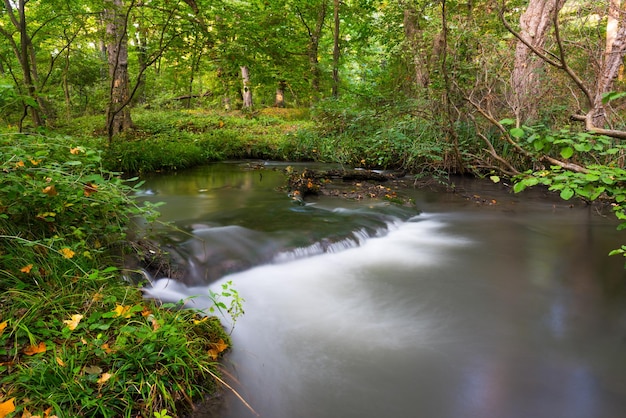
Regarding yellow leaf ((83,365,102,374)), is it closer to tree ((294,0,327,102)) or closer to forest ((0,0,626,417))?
forest ((0,0,626,417))

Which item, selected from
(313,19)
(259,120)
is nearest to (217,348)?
(259,120)

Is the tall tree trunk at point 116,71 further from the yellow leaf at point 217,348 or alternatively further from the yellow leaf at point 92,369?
the yellow leaf at point 92,369

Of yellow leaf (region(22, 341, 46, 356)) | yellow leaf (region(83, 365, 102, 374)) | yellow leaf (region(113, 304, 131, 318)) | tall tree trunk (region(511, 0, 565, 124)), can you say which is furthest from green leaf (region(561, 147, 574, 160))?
tall tree trunk (region(511, 0, 565, 124))

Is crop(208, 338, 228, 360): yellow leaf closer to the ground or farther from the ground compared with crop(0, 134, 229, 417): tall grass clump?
closer to the ground

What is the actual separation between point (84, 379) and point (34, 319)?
61cm

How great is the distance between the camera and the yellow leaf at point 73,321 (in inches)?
87.5

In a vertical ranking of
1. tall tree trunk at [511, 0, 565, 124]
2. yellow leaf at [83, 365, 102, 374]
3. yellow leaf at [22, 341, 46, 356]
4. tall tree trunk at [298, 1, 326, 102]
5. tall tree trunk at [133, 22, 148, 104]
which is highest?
tall tree trunk at [298, 1, 326, 102]

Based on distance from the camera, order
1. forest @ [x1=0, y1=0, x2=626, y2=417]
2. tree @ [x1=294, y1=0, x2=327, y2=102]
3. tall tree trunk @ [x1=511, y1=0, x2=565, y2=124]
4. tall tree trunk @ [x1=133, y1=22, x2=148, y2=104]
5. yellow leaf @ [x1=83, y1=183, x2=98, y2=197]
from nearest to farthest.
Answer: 1. forest @ [x1=0, y1=0, x2=626, y2=417]
2. yellow leaf @ [x1=83, y1=183, x2=98, y2=197]
3. tall tree trunk @ [x1=511, y1=0, x2=565, y2=124]
4. tall tree trunk @ [x1=133, y1=22, x2=148, y2=104]
5. tree @ [x1=294, y1=0, x2=327, y2=102]

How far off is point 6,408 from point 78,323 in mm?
628

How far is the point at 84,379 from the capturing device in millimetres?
1918

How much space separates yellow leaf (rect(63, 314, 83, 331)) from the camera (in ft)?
7.29

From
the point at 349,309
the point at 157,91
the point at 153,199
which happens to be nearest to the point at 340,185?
the point at 153,199

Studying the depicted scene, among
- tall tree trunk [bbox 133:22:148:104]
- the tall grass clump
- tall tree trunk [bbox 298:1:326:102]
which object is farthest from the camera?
tall tree trunk [bbox 298:1:326:102]

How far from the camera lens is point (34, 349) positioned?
2043 millimetres
